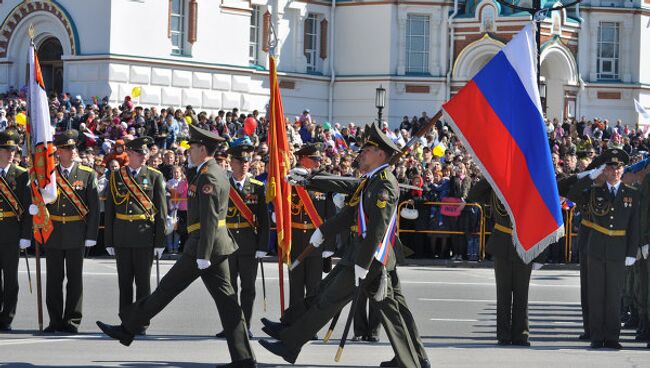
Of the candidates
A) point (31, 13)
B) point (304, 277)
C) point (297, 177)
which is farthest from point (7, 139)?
point (31, 13)

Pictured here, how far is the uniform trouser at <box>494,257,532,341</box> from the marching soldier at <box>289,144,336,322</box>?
1824mm

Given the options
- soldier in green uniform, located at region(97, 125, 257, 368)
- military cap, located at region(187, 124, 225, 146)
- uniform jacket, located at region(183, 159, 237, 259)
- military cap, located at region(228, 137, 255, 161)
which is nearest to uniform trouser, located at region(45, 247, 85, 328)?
military cap, located at region(228, 137, 255, 161)

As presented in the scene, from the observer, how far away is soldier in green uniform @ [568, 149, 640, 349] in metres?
14.1

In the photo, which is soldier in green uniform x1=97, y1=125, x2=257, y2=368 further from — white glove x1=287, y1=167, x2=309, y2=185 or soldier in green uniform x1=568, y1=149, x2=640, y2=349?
soldier in green uniform x1=568, y1=149, x2=640, y2=349

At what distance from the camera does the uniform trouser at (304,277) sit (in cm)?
1456

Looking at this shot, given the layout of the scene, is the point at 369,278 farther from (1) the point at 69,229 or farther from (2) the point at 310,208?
(1) the point at 69,229

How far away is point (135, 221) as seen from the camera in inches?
566

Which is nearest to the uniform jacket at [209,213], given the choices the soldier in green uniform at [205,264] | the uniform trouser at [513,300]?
the soldier in green uniform at [205,264]

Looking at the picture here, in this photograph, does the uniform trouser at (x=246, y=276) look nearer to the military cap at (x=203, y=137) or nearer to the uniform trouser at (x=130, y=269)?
the uniform trouser at (x=130, y=269)

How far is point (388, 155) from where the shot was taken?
11.8m

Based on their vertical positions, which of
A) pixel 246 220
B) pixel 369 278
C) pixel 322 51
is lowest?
pixel 369 278

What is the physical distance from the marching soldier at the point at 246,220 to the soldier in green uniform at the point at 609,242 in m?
3.28

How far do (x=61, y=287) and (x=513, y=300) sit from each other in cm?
452

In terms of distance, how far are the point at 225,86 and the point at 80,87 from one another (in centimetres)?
514
